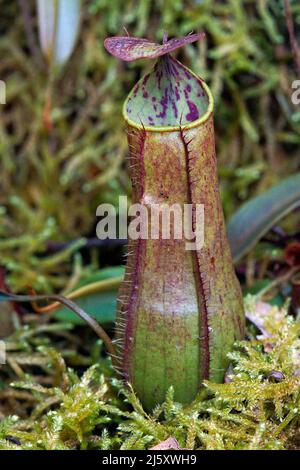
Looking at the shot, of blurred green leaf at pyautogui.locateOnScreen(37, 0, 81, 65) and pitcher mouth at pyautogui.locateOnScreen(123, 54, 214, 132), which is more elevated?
blurred green leaf at pyautogui.locateOnScreen(37, 0, 81, 65)

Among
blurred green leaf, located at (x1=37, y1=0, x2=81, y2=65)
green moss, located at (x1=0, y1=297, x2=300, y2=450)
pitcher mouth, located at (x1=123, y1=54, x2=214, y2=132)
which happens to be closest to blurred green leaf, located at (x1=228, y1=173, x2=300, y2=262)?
green moss, located at (x1=0, y1=297, x2=300, y2=450)

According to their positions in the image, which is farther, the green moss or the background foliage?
the background foliage

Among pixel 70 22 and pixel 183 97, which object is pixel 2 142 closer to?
pixel 70 22

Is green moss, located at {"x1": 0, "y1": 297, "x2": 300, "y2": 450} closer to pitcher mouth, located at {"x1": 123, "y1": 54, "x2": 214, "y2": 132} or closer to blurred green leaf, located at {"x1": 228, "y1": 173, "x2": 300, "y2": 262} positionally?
blurred green leaf, located at {"x1": 228, "y1": 173, "x2": 300, "y2": 262}

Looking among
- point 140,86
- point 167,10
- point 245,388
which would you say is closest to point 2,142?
point 167,10

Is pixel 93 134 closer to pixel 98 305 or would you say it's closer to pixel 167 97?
pixel 98 305

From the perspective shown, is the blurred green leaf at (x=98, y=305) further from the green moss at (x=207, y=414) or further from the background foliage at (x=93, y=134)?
the green moss at (x=207, y=414)

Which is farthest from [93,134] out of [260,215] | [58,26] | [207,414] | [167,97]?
[207,414]
